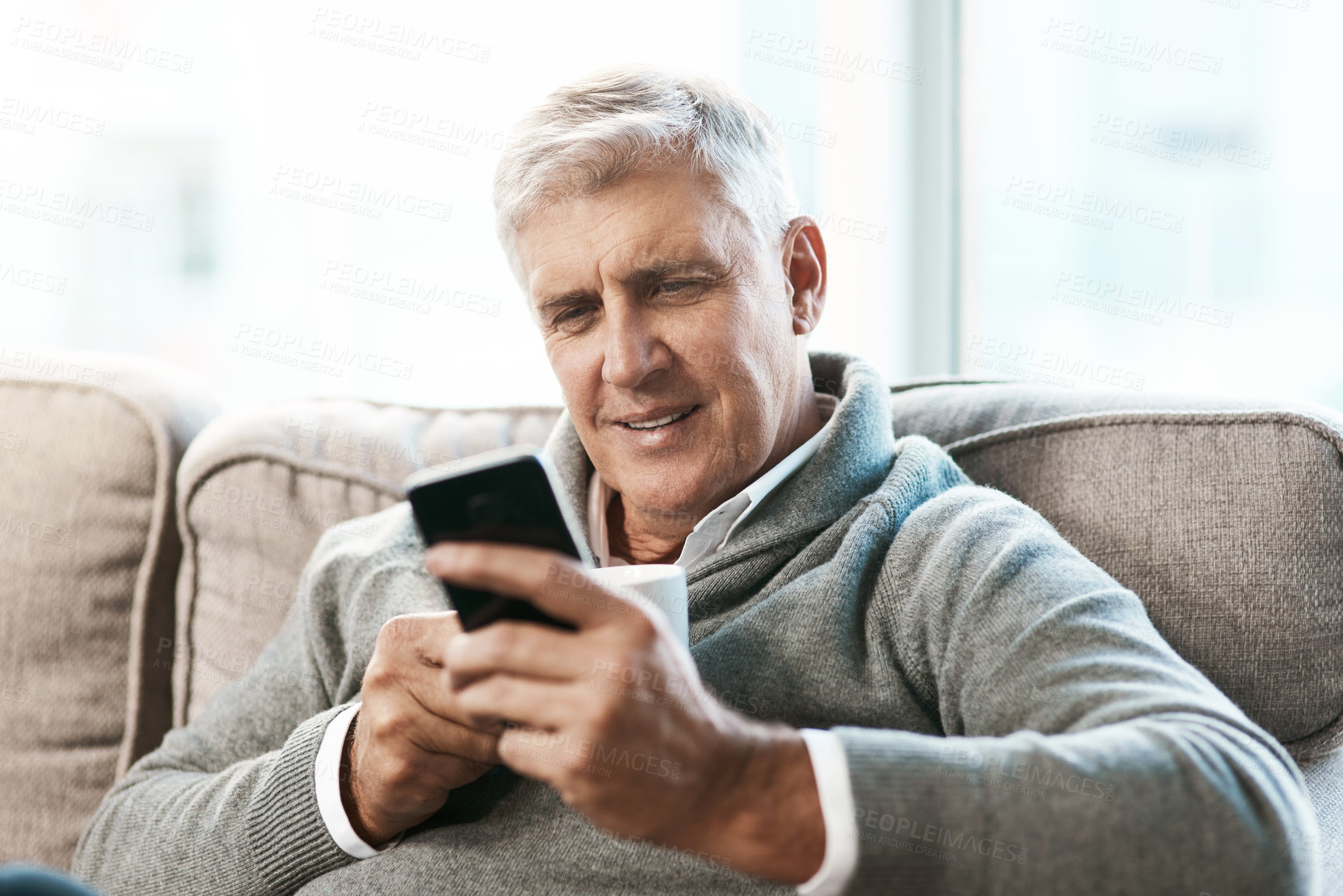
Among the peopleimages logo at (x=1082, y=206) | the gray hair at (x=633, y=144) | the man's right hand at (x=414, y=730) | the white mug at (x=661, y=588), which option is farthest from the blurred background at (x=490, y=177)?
the white mug at (x=661, y=588)

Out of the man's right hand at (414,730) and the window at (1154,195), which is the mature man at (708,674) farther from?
the window at (1154,195)

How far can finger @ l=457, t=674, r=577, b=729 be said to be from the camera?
2.06 ft

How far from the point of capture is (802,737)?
0.70 meters

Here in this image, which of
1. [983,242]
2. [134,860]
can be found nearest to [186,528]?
[134,860]

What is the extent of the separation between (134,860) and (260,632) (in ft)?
1.15

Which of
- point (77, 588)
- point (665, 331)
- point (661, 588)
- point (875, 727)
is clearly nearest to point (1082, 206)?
point (665, 331)

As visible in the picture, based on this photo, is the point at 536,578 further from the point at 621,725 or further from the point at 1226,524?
the point at 1226,524

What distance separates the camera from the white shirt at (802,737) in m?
0.67

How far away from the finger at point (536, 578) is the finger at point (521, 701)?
0.14 feet

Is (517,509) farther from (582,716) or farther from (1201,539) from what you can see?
(1201,539)

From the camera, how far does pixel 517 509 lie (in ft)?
2.24

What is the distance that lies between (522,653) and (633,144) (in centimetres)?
62

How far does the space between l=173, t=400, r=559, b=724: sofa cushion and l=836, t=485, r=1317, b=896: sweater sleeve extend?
0.89 m

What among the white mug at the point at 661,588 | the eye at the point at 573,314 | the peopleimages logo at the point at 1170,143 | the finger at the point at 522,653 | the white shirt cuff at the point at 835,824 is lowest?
the white shirt cuff at the point at 835,824
